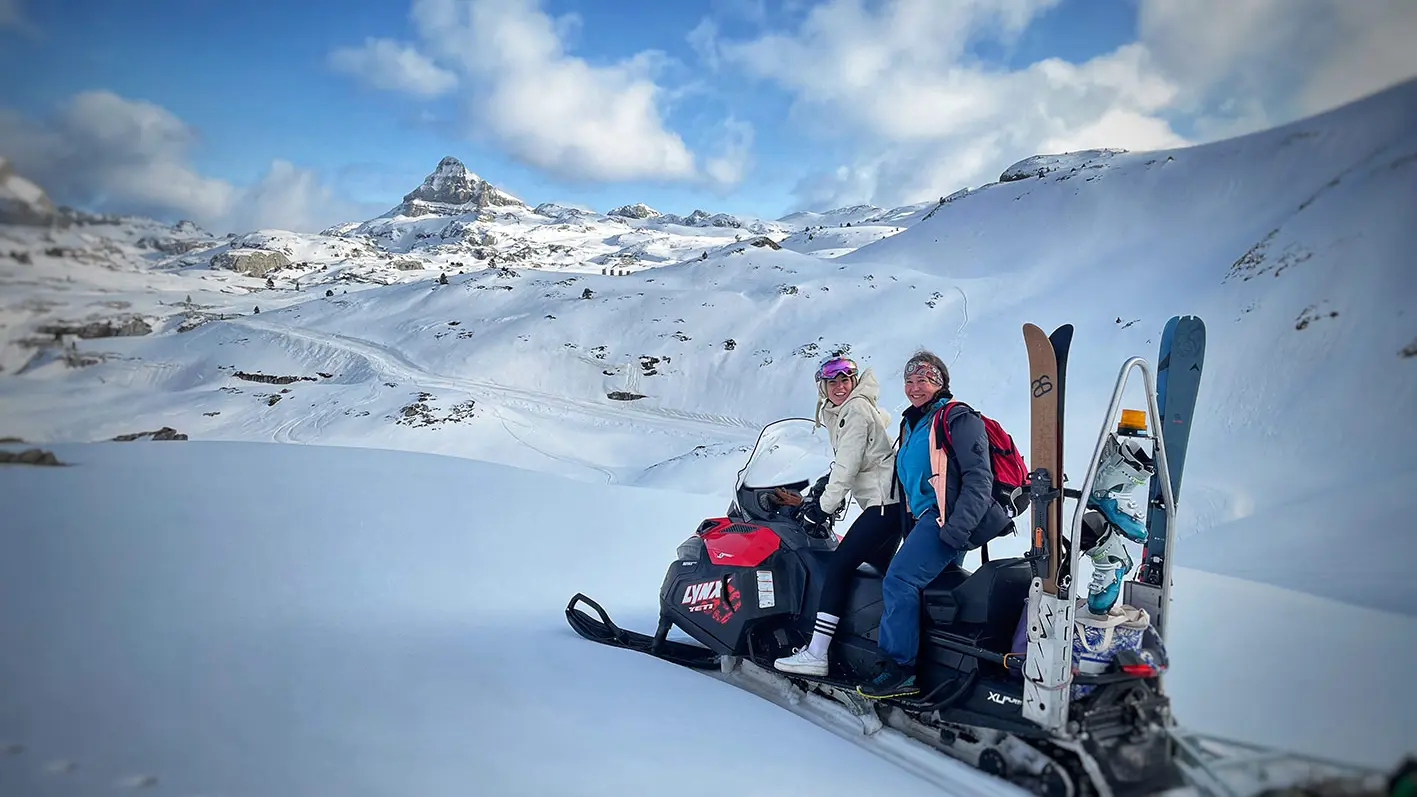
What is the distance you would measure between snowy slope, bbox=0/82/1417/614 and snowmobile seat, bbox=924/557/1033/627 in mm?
2428

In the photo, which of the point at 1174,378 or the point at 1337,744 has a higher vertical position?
the point at 1174,378

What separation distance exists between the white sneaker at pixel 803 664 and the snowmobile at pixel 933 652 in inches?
2.0

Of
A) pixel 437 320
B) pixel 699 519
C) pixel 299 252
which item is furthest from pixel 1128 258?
pixel 299 252

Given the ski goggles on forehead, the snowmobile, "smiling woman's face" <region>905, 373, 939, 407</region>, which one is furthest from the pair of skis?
the ski goggles on forehead

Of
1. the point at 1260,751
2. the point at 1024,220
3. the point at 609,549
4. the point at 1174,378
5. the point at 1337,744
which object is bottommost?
the point at 609,549

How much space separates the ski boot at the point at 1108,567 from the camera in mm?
3477

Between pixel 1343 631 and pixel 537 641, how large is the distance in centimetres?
429

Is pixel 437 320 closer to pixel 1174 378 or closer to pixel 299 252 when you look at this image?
pixel 299 252

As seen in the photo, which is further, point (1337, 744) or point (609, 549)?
point (609, 549)

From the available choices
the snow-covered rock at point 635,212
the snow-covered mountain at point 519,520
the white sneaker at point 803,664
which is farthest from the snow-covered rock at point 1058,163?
the snow-covered rock at point 635,212

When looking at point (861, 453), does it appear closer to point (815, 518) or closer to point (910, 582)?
point (815, 518)

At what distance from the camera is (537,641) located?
425 cm

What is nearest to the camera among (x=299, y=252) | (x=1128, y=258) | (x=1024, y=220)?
(x=1128, y=258)

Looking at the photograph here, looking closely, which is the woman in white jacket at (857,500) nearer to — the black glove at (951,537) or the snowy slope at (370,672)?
the snowy slope at (370,672)
